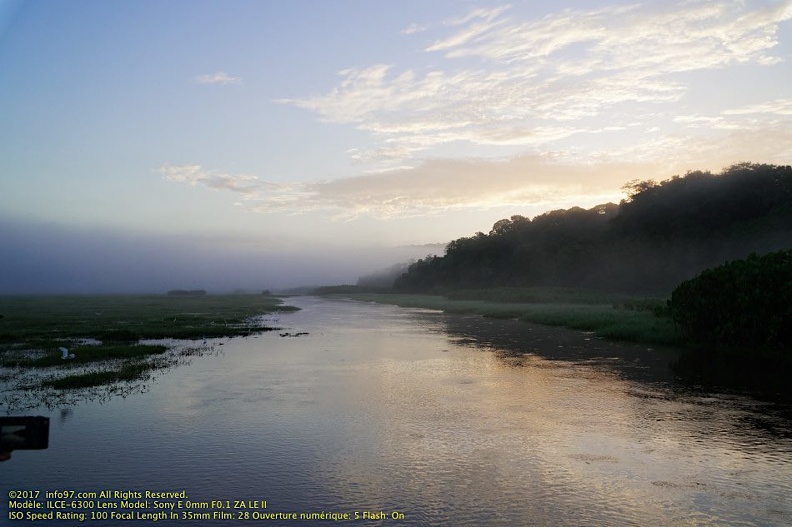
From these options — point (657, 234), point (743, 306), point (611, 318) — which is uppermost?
point (657, 234)

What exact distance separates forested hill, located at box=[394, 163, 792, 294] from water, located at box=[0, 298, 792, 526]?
67.9 meters

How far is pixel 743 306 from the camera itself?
90.4 ft

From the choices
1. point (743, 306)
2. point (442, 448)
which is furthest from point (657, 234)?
point (442, 448)

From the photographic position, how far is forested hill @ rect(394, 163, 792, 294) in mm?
82125

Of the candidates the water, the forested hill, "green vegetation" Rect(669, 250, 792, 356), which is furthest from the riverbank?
the forested hill

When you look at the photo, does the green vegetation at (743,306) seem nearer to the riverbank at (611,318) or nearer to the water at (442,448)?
the riverbank at (611,318)

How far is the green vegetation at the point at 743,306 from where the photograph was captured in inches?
1017

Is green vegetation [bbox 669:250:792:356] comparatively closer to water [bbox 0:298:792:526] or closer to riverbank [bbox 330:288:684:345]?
riverbank [bbox 330:288:684:345]

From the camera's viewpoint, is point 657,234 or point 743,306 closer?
point 743,306

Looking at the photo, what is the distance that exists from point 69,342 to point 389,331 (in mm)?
23054

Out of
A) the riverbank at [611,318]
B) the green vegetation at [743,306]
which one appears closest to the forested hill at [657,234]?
the riverbank at [611,318]

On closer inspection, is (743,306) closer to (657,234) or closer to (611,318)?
(611,318)

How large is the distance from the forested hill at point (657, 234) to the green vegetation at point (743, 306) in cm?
5032

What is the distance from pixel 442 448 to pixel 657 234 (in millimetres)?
95591
